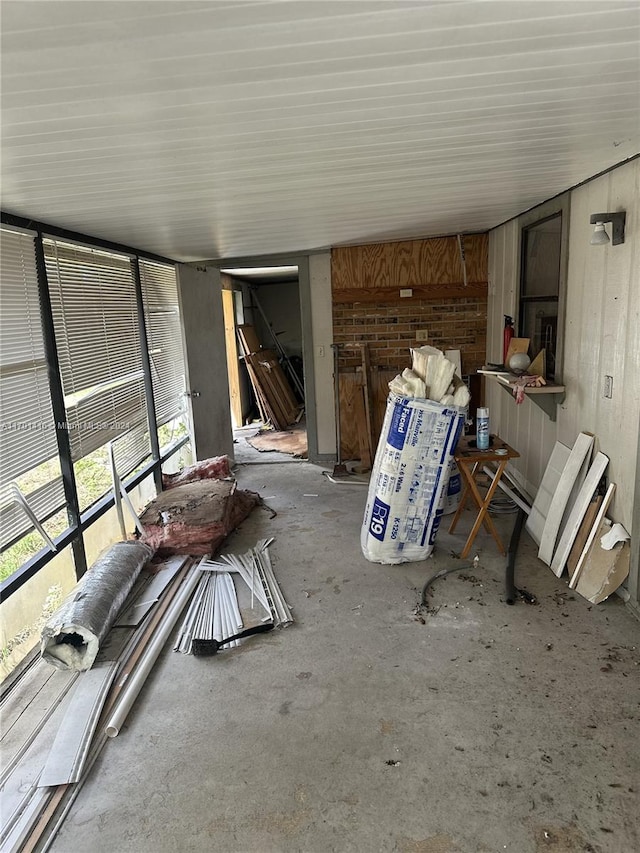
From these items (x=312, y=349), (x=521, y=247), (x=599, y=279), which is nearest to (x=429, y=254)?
(x=521, y=247)

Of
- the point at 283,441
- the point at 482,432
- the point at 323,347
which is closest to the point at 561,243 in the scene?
the point at 482,432

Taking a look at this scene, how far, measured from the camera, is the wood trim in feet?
18.3

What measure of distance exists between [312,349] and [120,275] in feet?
7.44

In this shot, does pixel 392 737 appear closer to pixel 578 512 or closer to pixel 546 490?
pixel 578 512

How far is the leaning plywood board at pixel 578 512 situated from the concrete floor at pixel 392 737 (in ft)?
0.79

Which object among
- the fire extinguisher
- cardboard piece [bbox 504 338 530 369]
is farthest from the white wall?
cardboard piece [bbox 504 338 530 369]

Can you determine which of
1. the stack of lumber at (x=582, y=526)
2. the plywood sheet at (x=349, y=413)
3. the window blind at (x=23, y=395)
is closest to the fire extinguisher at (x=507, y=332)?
the stack of lumber at (x=582, y=526)

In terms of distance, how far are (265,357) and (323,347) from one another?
116 inches

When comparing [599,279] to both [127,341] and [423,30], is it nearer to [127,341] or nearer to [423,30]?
[423,30]

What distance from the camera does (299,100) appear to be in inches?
63.8

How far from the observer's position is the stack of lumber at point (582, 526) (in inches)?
118

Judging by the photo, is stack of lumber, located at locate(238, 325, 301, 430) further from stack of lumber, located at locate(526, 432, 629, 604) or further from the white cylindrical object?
stack of lumber, located at locate(526, 432, 629, 604)

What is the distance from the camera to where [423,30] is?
1.27 m

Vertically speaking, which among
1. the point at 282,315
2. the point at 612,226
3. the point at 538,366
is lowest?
the point at 538,366
